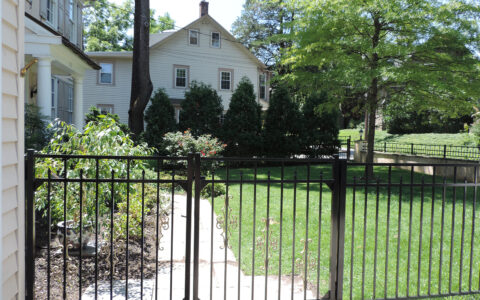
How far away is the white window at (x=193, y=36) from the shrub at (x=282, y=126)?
788 cm

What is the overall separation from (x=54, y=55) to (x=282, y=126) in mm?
10885

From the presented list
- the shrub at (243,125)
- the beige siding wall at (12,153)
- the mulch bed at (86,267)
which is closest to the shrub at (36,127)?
the mulch bed at (86,267)

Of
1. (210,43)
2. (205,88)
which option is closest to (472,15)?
(205,88)

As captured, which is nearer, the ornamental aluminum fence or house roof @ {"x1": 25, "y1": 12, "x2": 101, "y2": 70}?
the ornamental aluminum fence

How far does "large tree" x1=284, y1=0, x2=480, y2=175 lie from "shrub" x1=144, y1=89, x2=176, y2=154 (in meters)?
7.13

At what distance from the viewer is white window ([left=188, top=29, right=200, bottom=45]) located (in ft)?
78.7

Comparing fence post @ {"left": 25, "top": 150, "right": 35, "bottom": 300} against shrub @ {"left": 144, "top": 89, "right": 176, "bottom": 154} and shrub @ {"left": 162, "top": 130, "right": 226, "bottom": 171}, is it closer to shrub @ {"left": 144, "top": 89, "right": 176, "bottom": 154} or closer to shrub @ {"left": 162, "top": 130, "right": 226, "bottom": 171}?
shrub @ {"left": 162, "top": 130, "right": 226, "bottom": 171}

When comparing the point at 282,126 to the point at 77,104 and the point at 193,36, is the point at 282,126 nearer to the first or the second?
the point at 77,104

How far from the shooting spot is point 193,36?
2411 centimetres

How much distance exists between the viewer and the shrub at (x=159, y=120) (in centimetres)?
1741

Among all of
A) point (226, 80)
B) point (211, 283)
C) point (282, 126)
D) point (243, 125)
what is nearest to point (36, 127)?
point (211, 283)

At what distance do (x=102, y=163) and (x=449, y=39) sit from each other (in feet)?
35.2

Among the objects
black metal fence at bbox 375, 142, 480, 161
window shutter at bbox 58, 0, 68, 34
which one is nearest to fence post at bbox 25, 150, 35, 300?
window shutter at bbox 58, 0, 68, 34

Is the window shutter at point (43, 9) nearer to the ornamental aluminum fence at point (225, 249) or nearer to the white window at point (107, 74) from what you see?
the ornamental aluminum fence at point (225, 249)
